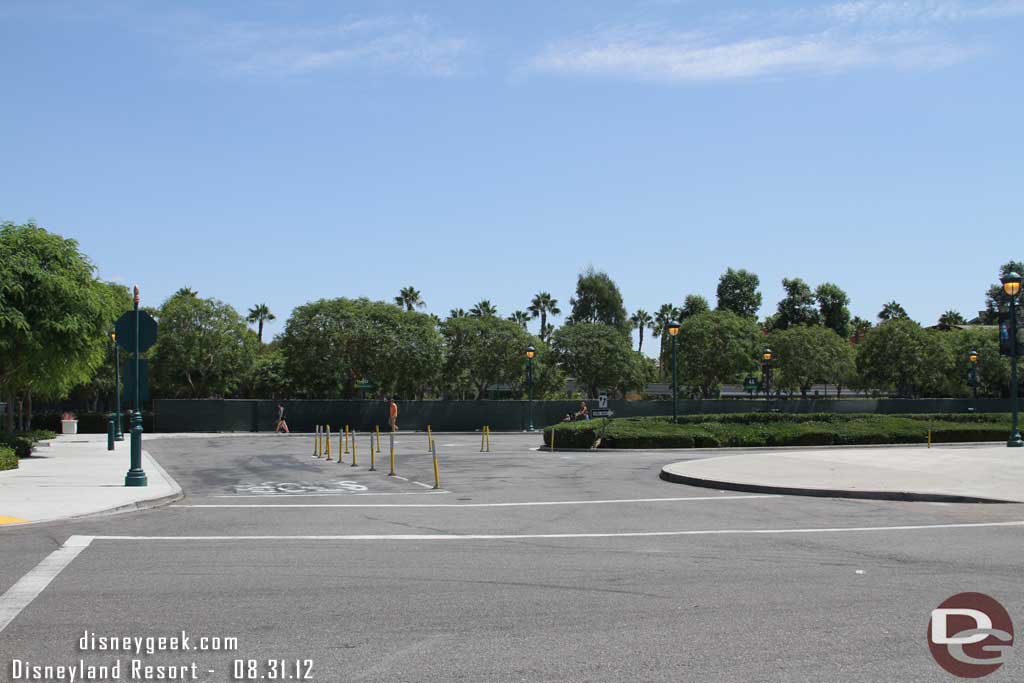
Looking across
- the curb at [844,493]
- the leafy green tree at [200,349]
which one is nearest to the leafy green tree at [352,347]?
the leafy green tree at [200,349]

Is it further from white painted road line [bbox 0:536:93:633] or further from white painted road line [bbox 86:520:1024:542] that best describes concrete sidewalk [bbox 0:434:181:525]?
white painted road line [bbox 86:520:1024:542]

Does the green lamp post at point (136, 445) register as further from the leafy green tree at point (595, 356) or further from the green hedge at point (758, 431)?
the leafy green tree at point (595, 356)

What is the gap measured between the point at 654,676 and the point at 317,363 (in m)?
68.7

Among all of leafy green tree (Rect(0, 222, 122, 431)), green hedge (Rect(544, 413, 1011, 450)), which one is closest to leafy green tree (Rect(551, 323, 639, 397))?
green hedge (Rect(544, 413, 1011, 450))

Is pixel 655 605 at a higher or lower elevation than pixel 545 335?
lower

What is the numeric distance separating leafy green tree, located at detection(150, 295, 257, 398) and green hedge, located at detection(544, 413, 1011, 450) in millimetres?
44932

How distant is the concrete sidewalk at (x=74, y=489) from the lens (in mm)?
14766

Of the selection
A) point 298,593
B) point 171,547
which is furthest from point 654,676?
point 171,547

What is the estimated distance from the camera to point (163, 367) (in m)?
71.9

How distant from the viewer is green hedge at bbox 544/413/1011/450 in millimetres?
33344

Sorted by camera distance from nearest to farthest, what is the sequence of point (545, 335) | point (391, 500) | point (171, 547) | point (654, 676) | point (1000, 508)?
point (654, 676)
point (171, 547)
point (1000, 508)
point (391, 500)
point (545, 335)

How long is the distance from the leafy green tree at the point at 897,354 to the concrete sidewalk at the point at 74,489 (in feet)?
230

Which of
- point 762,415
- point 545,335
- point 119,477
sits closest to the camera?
point 119,477

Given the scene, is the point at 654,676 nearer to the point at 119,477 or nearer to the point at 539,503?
the point at 539,503
